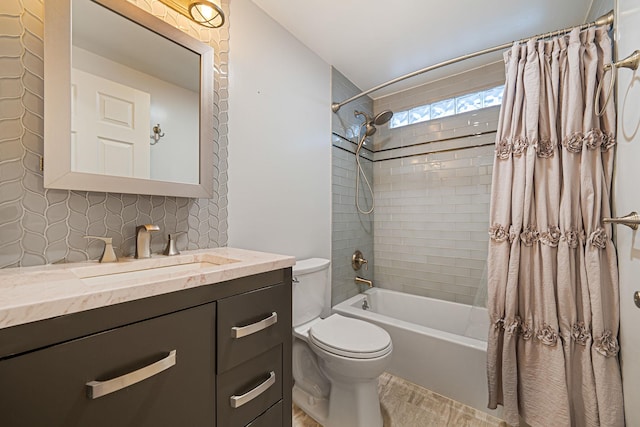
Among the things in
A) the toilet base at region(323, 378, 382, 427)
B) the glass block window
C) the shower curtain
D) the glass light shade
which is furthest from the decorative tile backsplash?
the glass block window

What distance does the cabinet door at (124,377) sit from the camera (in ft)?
1.58

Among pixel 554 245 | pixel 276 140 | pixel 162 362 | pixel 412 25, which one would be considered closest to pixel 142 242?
pixel 162 362

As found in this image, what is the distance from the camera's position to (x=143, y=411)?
622 mm

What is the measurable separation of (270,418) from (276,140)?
143 cm

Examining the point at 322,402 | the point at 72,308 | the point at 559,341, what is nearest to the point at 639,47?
the point at 559,341

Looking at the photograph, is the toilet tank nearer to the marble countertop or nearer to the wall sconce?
the marble countertop

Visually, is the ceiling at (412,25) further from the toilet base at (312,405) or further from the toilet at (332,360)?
the toilet base at (312,405)

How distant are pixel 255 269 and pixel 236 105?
99 cm

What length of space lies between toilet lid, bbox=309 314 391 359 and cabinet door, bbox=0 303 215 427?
2.29 ft

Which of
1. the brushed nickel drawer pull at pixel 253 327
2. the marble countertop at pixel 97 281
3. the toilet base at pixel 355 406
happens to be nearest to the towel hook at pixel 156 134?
the marble countertop at pixel 97 281

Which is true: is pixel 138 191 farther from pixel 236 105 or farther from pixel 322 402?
pixel 322 402

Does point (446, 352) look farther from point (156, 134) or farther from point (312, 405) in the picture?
point (156, 134)

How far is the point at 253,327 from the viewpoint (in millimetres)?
854

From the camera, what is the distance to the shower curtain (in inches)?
45.0
